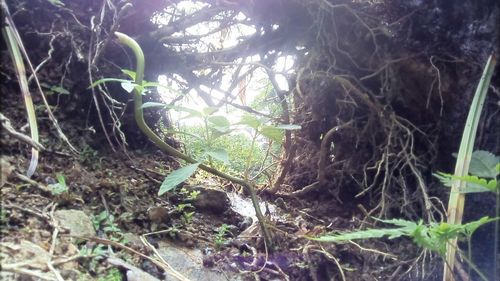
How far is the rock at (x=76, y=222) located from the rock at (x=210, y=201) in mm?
455

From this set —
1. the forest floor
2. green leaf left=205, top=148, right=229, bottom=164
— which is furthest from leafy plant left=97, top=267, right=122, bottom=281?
green leaf left=205, top=148, right=229, bottom=164

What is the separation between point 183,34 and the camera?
169 cm

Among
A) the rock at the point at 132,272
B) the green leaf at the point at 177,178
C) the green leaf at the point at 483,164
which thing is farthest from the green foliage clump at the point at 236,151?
the green leaf at the point at 483,164

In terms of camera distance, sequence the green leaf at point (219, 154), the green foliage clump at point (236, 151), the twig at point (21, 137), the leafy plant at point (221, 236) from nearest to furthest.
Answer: the twig at point (21, 137), the green leaf at point (219, 154), the leafy plant at point (221, 236), the green foliage clump at point (236, 151)

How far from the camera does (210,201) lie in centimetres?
146

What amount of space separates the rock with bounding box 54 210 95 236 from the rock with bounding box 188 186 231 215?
0.45 metres

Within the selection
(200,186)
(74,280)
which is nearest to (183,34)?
(200,186)

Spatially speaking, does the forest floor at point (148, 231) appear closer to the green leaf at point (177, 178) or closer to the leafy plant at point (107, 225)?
the leafy plant at point (107, 225)

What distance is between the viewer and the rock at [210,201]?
145 centimetres

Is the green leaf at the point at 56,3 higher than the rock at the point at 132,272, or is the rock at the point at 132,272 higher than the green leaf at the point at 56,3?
the green leaf at the point at 56,3

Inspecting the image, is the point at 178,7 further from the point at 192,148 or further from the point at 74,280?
the point at 74,280

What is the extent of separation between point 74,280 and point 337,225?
992 millimetres

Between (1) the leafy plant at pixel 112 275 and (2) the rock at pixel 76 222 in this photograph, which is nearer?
(1) the leafy plant at pixel 112 275

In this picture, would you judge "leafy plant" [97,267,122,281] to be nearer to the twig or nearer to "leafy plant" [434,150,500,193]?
the twig
